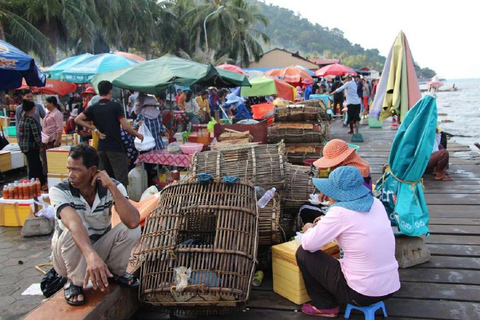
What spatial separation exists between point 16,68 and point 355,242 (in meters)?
4.79

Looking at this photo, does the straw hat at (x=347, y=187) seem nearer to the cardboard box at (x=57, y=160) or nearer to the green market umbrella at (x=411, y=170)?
the green market umbrella at (x=411, y=170)

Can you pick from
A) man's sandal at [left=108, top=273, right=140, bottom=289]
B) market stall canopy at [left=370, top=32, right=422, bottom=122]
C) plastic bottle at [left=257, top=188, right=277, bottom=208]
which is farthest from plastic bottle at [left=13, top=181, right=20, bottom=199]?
market stall canopy at [left=370, top=32, right=422, bottom=122]

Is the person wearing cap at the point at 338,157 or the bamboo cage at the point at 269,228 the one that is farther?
the person wearing cap at the point at 338,157

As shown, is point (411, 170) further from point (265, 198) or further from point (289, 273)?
point (289, 273)

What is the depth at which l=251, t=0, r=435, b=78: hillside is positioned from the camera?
12672 centimetres

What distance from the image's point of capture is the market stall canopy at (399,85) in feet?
19.6

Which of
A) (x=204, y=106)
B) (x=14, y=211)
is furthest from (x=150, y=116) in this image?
(x=204, y=106)

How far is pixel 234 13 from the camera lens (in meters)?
40.8

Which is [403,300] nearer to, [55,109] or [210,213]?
[210,213]

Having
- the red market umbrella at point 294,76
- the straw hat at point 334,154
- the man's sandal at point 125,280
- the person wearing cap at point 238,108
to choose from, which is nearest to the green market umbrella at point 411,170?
the straw hat at point 334,154

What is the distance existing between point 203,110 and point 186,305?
445 inches

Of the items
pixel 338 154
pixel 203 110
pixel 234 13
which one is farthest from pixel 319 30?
pixel 338 154

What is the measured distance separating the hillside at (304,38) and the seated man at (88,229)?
121m

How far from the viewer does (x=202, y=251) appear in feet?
10.4
